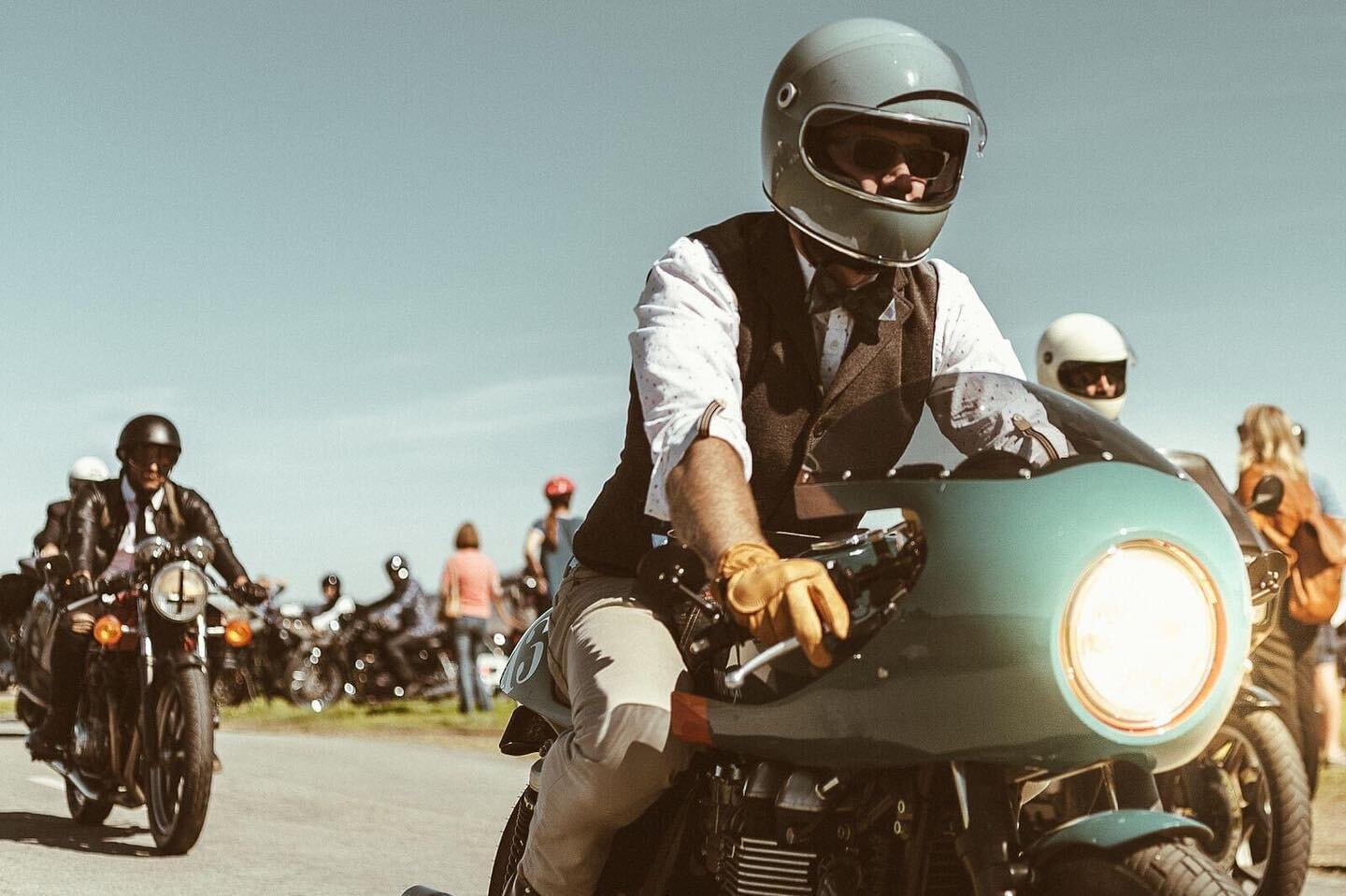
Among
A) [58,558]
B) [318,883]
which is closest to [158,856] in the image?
[318,883]

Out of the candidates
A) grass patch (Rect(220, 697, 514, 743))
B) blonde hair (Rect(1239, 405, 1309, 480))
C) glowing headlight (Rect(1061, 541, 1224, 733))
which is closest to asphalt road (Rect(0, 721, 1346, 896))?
blonde hair (Rect(1239, 405, 1309, 480))

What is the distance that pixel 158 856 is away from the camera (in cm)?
798

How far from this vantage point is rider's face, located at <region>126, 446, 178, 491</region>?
9.16 m

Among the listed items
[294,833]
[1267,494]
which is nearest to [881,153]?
[1267,494]

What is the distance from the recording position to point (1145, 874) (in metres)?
2.39

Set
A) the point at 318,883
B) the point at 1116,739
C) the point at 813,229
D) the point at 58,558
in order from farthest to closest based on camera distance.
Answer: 1. the point at 58,558
2. the point at 318,883
3. the point at 813,229
4. the point at 1116,739

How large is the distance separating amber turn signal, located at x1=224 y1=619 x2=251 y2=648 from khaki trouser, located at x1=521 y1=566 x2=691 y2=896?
602 centimetres

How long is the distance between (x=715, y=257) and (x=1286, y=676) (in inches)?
216

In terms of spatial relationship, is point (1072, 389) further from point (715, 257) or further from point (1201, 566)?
point (1201, 566)

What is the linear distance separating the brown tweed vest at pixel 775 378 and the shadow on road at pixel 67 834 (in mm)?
5308

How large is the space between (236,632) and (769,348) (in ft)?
20.7

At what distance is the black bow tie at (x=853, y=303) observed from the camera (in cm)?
332

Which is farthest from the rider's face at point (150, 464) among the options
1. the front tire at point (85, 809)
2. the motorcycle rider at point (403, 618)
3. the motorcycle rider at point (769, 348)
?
the motorcycle rider at point (403, 618)

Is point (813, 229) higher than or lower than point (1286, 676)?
higher
